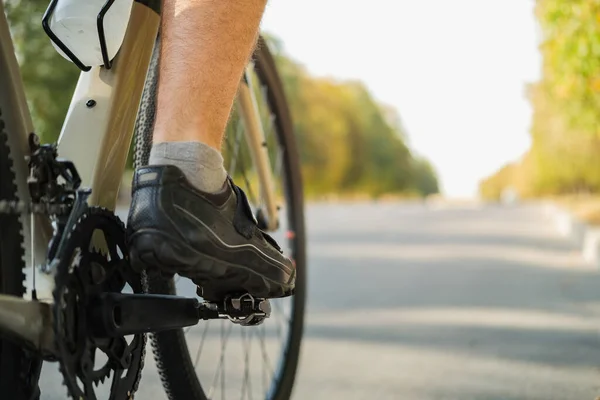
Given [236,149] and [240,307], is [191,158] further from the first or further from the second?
[236,149]

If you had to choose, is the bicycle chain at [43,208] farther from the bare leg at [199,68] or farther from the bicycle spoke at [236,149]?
the bicycle spoke at [236,149]

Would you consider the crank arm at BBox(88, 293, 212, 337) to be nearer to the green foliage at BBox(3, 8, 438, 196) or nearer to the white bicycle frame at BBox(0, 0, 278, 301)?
the white bicycle frame at BBox(0, 0, 278, 301)

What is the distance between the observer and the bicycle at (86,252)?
132cm

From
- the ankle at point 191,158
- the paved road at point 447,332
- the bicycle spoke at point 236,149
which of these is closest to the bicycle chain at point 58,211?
the ankle at point 191,158

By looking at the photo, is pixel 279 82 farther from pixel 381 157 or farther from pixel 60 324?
pixel 381 157

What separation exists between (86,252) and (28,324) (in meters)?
0.13

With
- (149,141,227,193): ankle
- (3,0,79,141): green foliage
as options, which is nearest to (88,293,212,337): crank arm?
(149,141,227,193): ankle

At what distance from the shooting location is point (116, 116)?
1.66 m

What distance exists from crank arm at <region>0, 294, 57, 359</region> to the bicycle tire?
0.09 ft

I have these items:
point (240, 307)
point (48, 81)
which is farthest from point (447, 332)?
point (48, 81)

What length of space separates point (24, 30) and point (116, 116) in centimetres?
2088

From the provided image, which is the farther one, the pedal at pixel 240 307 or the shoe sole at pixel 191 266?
the pedal at pixel 240 307

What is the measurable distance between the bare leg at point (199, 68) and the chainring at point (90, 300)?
0.17m

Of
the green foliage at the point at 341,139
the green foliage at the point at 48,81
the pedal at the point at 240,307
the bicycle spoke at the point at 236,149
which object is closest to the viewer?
the pedal at the point at 240,307
